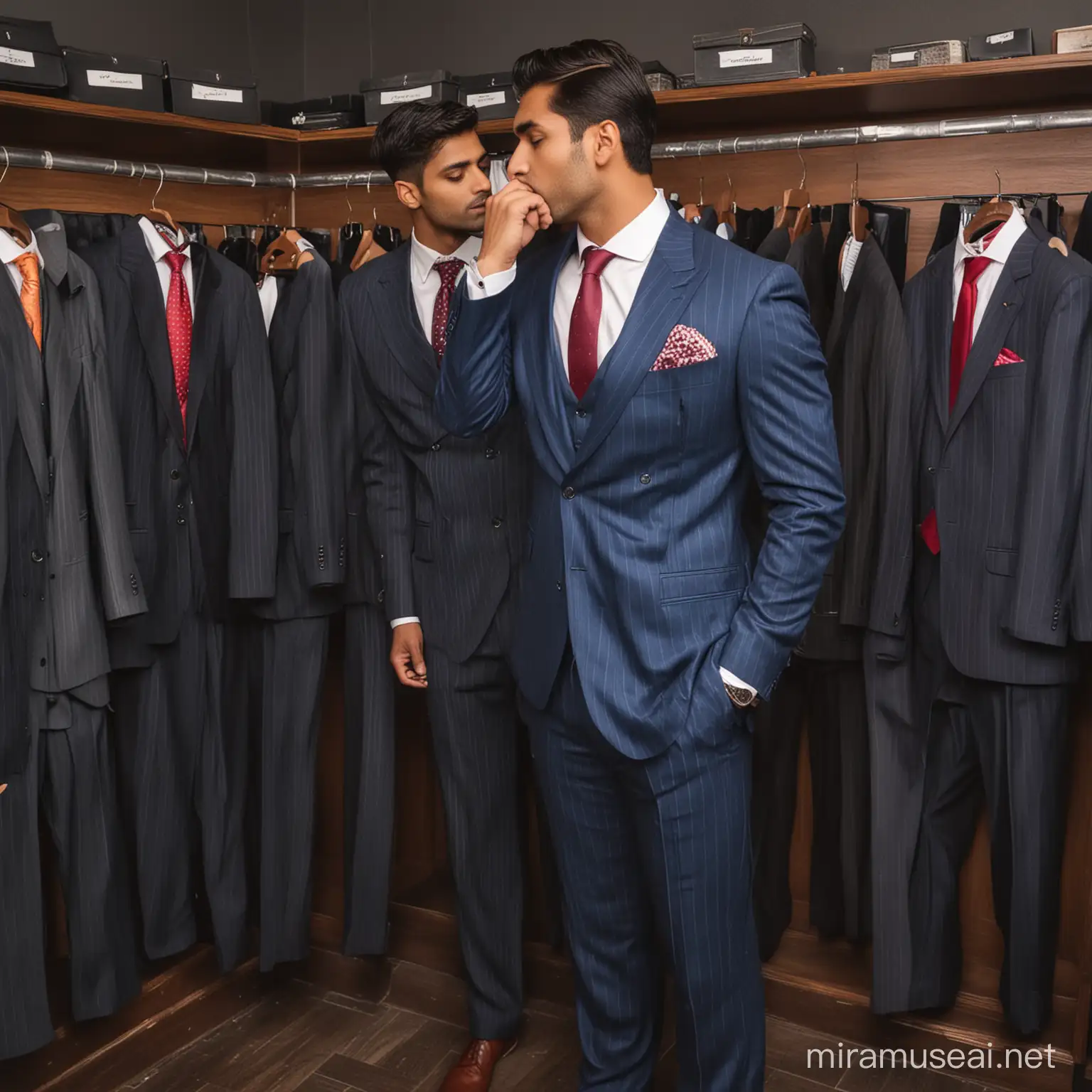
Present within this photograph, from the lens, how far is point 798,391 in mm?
1868

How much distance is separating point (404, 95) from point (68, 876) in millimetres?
1947

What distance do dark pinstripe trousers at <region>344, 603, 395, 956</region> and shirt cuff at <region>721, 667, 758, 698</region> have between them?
1143 mm

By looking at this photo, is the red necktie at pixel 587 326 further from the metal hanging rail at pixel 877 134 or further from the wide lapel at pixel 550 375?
the metal hanging rail at pixel 877 134

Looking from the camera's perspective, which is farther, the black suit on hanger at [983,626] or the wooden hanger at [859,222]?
the wooden hanger at [859,222]

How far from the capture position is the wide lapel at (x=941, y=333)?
247 cm

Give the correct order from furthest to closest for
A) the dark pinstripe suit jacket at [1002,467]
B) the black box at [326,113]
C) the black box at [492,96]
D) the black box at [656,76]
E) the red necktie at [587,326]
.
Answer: the black box at [326,113] → the black box at [492,96] → the black box at [656,76] → the dark pinstripe suit jacket at [1002,467] → the red necktie at [587,326]

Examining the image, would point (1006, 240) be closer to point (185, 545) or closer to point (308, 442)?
point (308, 442)

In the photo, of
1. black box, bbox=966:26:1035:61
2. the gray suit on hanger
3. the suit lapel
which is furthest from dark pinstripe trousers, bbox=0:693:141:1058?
black box, bbox=966:26:1035:61

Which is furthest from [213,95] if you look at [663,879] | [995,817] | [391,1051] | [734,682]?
[995,817]

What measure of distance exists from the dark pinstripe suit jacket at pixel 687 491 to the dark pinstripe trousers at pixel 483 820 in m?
0.58

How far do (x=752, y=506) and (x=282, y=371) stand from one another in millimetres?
1105

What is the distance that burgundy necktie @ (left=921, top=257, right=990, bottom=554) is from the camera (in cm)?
246

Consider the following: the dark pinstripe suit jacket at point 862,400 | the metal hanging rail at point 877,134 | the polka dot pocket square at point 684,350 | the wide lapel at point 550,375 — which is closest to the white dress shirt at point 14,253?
the wide lapel at point 550,375

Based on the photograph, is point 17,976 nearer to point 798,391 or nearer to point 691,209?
point 798,391
